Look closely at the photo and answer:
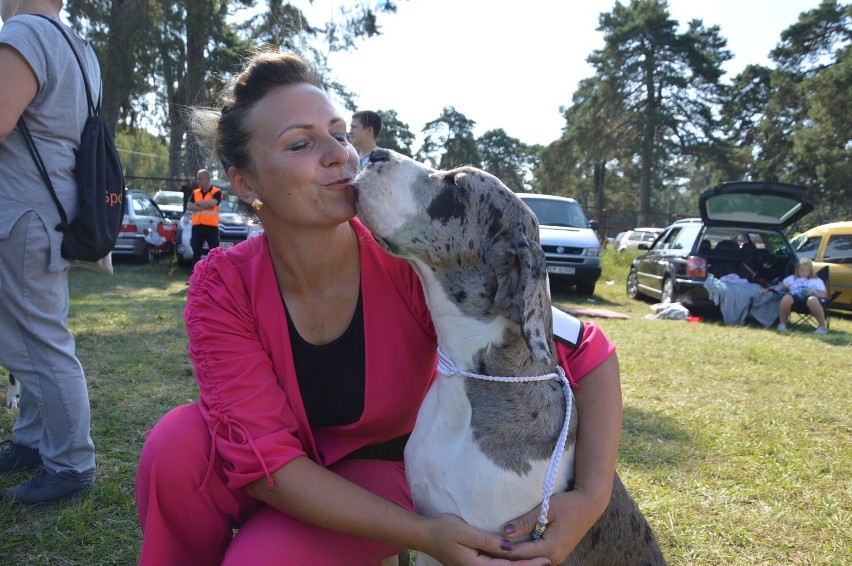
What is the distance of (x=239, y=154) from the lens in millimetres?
2146

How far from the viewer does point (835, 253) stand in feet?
40.7

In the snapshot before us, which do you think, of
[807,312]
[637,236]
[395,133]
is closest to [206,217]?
[807,312]

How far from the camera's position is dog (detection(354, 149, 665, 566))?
179cm

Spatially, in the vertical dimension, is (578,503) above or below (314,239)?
below

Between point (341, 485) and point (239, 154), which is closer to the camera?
point (341, 485)

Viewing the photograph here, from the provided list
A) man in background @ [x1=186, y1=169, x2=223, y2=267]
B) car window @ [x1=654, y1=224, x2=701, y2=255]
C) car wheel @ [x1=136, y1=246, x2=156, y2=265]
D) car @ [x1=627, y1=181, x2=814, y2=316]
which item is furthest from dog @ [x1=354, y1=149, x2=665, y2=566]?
car wheel @ [x1=136, y1=246, x2=156, y2=265]

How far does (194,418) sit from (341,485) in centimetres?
57

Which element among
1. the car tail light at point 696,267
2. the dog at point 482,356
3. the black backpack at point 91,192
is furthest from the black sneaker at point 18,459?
the car tail light at point 696,267

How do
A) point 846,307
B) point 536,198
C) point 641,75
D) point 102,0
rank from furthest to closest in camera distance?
1. point 641,75
2. point 102,0
3. point 536,198
4. point 846,307

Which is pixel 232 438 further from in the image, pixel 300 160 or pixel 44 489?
pixel 44 489

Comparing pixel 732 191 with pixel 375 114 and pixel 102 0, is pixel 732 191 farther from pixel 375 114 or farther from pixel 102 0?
pixel 102 0

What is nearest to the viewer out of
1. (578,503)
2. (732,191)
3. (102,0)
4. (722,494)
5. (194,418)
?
(578,503)

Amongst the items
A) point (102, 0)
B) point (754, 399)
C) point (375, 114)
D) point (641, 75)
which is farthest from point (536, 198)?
point (641, 75)

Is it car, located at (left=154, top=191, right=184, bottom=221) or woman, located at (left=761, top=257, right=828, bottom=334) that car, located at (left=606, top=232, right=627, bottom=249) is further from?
woman, located at (left=761, top=257, right=828, bottom=334)
